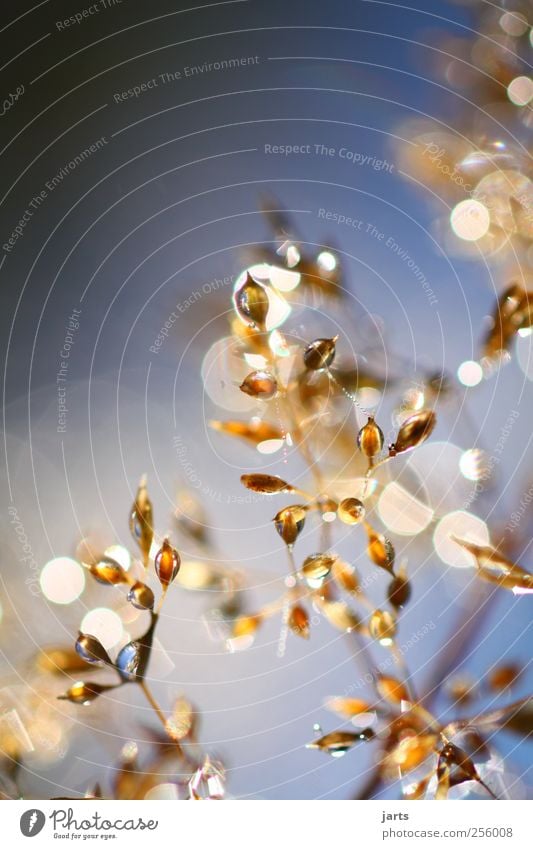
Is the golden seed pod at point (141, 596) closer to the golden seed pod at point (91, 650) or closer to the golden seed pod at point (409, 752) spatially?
the golden seed pod at point (91, 650)

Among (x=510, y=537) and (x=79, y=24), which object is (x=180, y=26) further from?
(x=510, y=537)

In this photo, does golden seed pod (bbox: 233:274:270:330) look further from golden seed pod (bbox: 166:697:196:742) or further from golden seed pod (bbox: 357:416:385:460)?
golden seed pod (bbox: 166:697:196:742)

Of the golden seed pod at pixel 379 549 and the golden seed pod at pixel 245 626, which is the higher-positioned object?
the golden seed pod at pixel 379 549

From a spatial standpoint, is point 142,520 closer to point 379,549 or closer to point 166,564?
point 166,564

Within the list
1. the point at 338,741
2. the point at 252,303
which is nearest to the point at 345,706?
the point at 338,741

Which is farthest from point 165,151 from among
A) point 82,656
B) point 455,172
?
point 82,656

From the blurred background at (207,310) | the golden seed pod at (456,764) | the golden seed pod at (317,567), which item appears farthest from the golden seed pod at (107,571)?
the golden seed pod at (456,764)
